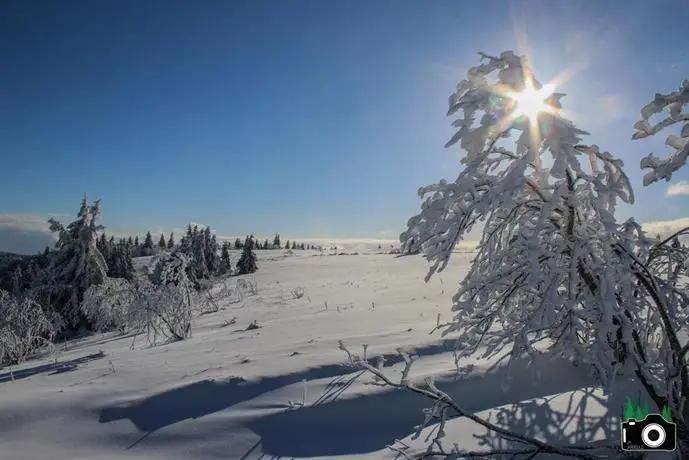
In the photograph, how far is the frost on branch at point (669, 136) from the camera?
2131 millimetres

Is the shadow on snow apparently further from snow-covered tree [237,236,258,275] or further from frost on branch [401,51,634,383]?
snow-covered tree [237,236,258,275]

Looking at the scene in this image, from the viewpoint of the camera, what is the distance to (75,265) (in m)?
22.8

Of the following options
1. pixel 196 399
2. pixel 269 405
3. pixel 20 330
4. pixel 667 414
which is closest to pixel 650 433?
pixel 667 414

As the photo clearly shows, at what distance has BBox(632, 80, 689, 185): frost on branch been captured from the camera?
2131 mm

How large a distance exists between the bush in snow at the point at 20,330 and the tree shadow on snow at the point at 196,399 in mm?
10461

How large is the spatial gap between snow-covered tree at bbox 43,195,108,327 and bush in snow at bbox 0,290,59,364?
5570 millimetres

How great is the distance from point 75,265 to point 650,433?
26826 mm

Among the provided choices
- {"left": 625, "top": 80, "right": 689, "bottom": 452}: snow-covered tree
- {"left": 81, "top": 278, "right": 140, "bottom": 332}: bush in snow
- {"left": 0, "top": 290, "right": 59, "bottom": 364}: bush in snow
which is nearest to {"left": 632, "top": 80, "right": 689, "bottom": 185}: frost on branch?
{"left": 625, "top": 80, "right": 689, "bottom": 452}: snow-covered tree

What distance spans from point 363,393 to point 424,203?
3952 millimetres

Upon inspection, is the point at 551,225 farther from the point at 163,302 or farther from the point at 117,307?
the point at 117,307

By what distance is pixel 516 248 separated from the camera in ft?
9.96

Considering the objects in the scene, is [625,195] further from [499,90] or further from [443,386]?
[443,386]

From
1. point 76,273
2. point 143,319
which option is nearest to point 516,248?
point 143,319

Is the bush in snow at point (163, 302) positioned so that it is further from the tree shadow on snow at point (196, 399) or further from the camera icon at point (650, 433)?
the camera icon at point (650, 433)
